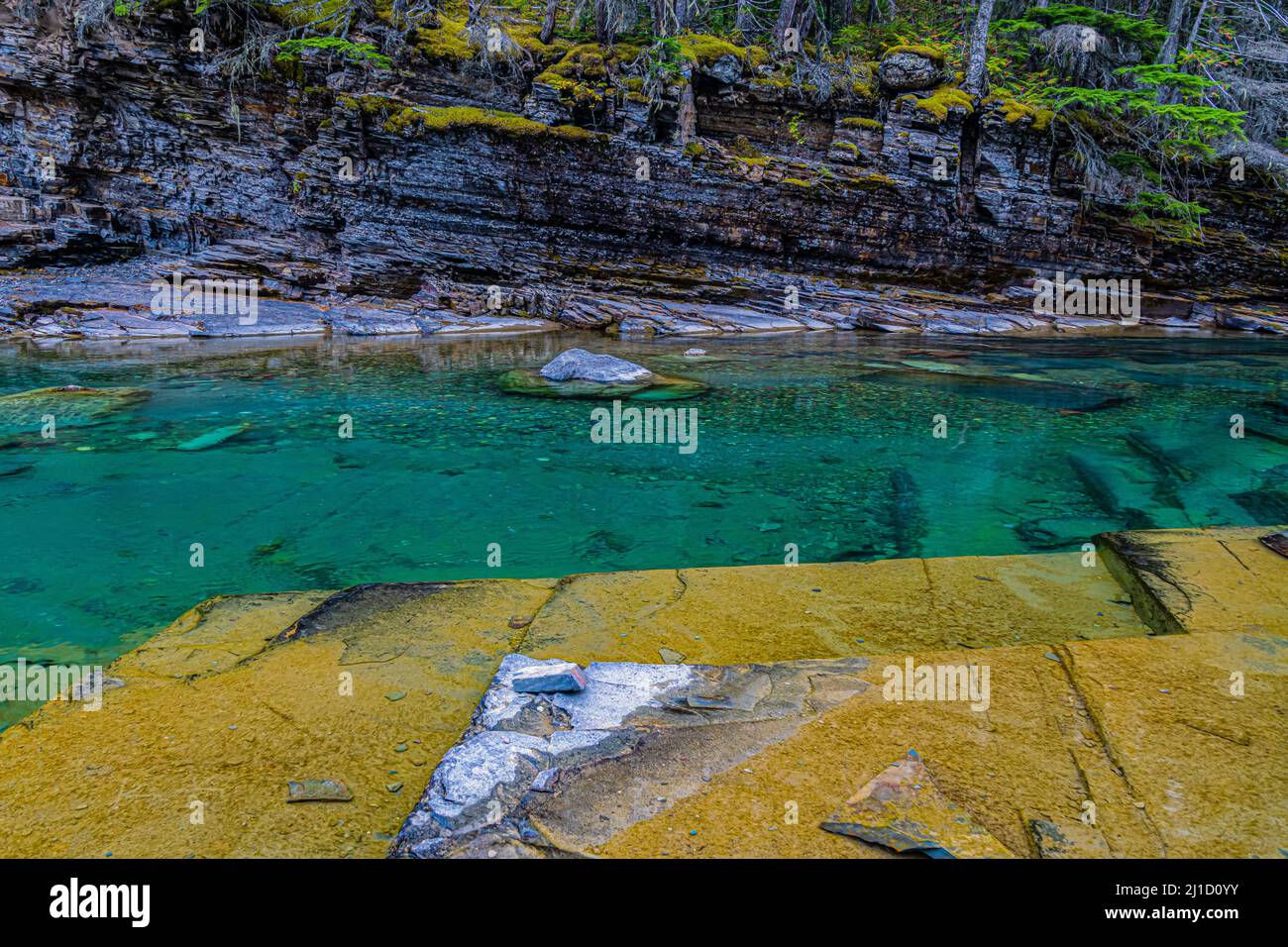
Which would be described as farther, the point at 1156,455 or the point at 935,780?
the point at 1156,455

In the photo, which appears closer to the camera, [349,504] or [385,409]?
[349,504]

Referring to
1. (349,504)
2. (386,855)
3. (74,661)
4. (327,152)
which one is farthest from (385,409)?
(327,152)

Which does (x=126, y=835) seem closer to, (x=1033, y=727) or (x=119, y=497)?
(x=1033, y=727)

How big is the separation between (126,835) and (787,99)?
78.8 feet

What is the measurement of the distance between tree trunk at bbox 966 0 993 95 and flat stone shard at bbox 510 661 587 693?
24.4 metres

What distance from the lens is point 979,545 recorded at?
17.1 ft

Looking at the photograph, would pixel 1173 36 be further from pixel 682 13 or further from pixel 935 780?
pixel 935 780

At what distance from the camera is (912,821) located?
6.09 feet

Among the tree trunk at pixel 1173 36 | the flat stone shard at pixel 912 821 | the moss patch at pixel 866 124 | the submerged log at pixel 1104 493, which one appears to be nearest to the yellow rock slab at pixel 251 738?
the flat stone shard at pixel 912 821

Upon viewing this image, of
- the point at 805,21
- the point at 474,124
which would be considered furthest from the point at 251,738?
the point at 805,21

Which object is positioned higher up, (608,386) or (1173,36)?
(1173,36)

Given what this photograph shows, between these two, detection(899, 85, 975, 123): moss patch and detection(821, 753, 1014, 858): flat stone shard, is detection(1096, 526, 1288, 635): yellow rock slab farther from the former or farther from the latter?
detection(899, 85, 975, 123): moss patch

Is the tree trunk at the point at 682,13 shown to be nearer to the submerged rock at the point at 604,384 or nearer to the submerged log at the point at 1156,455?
the submerged rock at the point at 604,384

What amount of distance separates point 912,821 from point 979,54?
25.2 m
